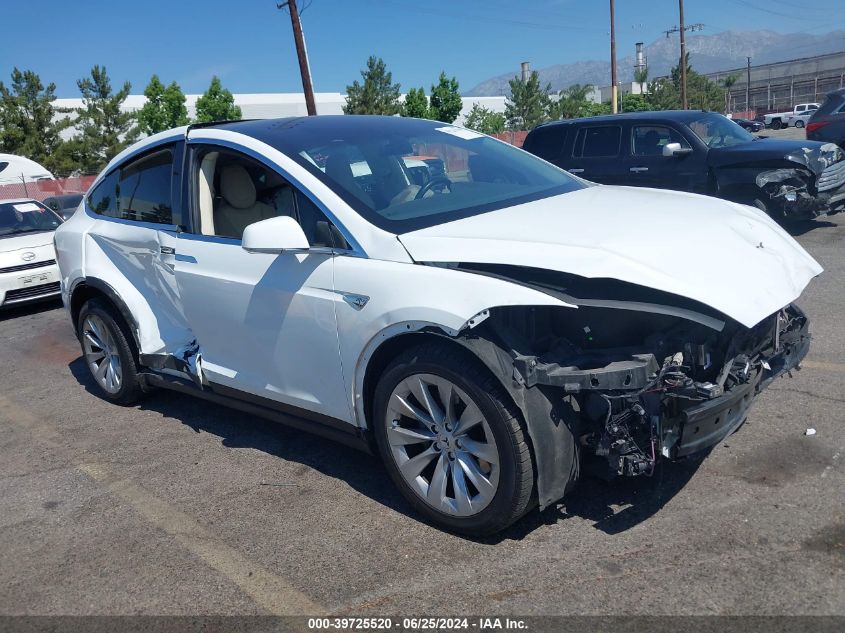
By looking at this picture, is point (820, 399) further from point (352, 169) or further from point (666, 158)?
point (666, 158)

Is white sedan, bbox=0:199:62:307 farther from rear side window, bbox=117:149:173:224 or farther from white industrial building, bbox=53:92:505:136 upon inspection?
white industrial building, bbox=53:92:505:136

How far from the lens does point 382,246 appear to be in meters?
3.34

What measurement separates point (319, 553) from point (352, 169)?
74.5 inches

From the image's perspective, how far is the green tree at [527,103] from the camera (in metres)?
49.8

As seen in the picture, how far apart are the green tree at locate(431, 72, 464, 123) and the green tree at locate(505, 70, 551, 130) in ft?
25.8

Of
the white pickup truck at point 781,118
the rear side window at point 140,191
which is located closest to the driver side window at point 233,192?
the rear side window at point 140,191

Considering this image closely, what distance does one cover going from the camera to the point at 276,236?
3424 millimetres

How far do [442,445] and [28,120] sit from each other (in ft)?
126

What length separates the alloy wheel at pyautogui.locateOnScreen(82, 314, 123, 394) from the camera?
530cm

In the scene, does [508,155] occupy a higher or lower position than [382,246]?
higher

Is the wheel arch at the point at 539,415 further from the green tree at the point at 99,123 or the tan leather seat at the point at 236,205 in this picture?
the green tree at the point at 99,123

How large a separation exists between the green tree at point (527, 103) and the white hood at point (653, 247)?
4788 centimetres

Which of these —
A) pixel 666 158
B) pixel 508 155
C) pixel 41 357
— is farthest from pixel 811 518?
pixel 666 158

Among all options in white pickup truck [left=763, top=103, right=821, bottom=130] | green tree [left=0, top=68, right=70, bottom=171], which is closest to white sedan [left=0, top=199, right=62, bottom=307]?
green tree [left=0, top=68, right=70, bottom=171]
